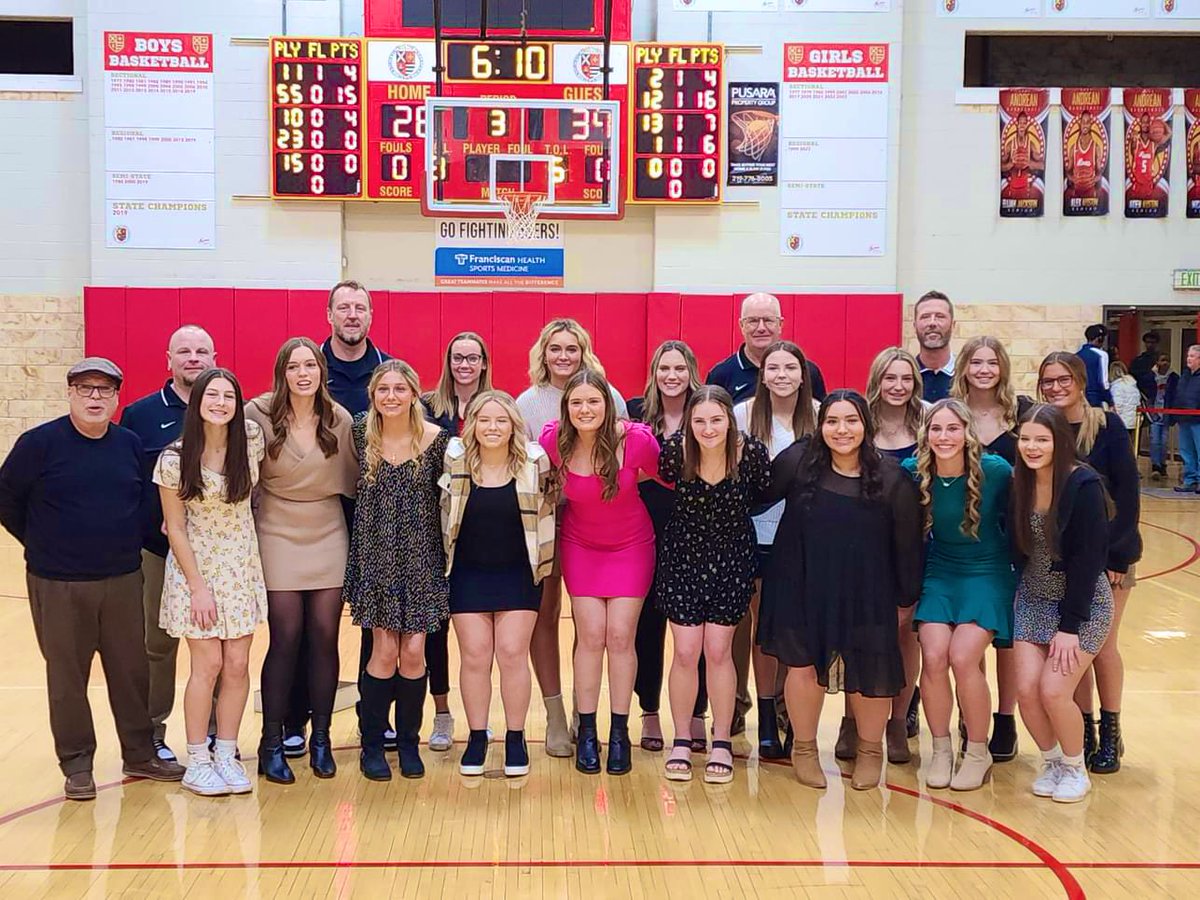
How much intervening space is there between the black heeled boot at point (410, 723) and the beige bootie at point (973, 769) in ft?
6.77

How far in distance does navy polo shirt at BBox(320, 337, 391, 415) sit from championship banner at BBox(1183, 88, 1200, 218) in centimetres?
1096

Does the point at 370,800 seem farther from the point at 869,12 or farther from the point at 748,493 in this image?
the point at 869,12

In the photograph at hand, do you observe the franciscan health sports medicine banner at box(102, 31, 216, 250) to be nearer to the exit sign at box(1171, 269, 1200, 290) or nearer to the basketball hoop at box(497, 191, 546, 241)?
the basketball hoop at box(497, 191, 546, 241)

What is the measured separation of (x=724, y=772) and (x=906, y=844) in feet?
2.50

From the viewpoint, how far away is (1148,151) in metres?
12.4

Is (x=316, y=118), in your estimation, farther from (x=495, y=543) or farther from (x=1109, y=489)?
(x=1109, y=489)

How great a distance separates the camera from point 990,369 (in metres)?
4.41

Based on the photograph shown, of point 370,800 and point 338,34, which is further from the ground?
point 338,34

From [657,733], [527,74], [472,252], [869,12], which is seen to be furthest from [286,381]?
[869,12]

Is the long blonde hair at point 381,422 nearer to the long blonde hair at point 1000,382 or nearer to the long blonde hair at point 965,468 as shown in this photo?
the long blonde hair at point 965,468

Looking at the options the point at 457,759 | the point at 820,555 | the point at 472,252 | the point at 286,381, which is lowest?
the point at 457,759

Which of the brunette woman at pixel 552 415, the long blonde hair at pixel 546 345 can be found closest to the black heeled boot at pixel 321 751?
the brunette woman at pixel 552 415

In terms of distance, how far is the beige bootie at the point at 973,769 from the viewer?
166 inches

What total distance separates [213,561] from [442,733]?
1253 mm
